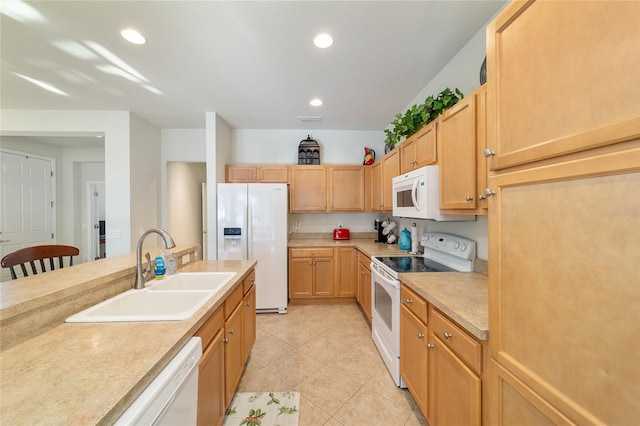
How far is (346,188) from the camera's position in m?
3.69

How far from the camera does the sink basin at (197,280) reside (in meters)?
1.63

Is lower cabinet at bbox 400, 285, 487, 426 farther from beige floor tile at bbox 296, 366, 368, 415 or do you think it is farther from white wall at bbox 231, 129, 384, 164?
white wall at bbox 231, 129, 384, 164

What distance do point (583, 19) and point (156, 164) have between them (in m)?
4.54

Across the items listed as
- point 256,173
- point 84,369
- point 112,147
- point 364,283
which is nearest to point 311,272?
point 364,283

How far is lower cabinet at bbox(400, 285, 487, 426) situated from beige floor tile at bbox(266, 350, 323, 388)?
776 millimetres

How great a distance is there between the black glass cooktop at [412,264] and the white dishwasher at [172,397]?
1.45 m

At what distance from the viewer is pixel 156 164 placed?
12.2ft

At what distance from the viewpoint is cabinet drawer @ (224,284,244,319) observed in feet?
4.76

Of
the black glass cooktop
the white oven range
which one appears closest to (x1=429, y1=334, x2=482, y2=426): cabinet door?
the white oven range

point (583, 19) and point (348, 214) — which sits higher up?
point (583, 19)

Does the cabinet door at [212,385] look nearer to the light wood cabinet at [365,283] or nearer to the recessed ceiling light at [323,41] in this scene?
the light wood cabinet at [365,283]

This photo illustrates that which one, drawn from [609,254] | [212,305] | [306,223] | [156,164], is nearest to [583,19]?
[609,254]

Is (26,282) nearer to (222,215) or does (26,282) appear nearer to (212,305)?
(212,305)

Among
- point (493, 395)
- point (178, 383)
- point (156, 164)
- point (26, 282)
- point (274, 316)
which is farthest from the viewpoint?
point (156, 164)
